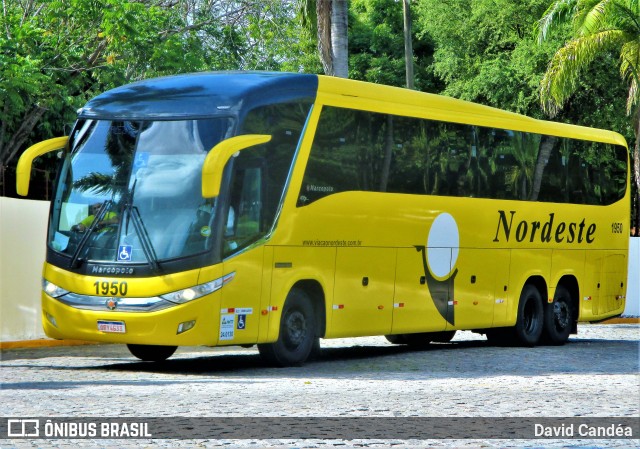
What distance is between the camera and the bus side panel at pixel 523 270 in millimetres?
22469

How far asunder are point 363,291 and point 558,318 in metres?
6.71

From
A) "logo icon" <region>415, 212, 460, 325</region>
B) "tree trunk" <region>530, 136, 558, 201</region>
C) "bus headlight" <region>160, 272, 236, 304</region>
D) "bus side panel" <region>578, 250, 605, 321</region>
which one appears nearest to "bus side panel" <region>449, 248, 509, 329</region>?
"logo icon" <region>415, 212, 460, 325</region>

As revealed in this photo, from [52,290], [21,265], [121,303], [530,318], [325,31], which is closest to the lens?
[121,303]

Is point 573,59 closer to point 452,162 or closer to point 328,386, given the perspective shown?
point 452,162

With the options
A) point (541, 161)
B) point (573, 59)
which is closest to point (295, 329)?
point (541, 161)

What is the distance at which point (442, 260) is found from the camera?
20469 millimetres

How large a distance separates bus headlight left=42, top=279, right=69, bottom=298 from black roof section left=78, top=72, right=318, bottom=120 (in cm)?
231

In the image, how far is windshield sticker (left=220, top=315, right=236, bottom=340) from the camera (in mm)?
15930

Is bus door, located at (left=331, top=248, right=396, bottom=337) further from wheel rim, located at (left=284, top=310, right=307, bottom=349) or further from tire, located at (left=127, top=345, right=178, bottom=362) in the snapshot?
tire, located at (left=127, top=345, right=178, bottom=362)

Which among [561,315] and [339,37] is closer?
[561,315]

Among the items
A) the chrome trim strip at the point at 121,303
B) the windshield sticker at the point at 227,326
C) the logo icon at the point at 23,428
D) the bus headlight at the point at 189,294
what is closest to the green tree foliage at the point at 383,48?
the windshield sticker at the point at 227,326

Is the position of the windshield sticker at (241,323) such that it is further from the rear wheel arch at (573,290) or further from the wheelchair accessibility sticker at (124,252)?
the rear wheel arch at (573,290)

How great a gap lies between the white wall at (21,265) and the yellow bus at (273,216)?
3.17 metres

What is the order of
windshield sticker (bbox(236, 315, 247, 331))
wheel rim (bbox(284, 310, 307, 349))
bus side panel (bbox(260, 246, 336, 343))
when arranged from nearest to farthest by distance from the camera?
windshield sticker (bbox(236, 315, 247, 331)) → bus side panel (bbox(260, 246, 336, 343)) → wheel rim (bbox(284, 310, 307, 349))
